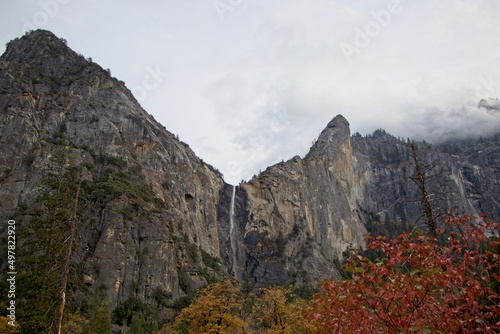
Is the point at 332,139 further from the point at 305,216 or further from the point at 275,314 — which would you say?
the point at 275,314

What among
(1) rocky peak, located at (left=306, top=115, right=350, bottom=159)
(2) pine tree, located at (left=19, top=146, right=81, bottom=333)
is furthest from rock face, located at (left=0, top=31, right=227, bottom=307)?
(1) rocky peak, located at (left=306, top=115, right=350, bottom=159)

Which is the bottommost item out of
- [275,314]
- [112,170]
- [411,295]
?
[411,295]

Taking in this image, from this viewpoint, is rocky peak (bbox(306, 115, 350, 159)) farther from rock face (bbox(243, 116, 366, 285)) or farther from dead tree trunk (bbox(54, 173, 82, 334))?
dead tree trunk (bbox(54, 173, 82, 334))

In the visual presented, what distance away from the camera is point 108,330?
147 feet

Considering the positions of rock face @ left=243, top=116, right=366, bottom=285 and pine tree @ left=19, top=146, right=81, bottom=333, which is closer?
pine tree @ left=19, top=146, right=81, bottom=333

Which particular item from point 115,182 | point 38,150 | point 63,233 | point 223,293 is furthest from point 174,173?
point 63,233

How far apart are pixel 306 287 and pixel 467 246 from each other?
97050mm

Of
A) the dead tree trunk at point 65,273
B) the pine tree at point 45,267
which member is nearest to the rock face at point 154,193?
the pine tree at point 45,267

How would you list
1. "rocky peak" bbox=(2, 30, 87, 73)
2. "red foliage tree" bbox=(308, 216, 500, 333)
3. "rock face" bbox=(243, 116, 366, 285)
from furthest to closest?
1. "rock face" bbox=(243, 116, 366, 285)
2. "rocky peak" bbox=(2, 30, 87, 73)
3. "red foliage tree" bbox=(308, 216, 500, 333)

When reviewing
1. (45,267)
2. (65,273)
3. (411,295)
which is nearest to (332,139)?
(45,267)

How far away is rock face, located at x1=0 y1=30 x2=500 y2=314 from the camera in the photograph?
69875 mm

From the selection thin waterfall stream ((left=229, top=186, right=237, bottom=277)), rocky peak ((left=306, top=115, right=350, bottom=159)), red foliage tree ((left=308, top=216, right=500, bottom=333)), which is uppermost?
rocky peak ((left=306, top=115, right=350, bottom=159))

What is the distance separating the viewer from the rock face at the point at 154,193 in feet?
229

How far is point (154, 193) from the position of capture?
91.5 m
